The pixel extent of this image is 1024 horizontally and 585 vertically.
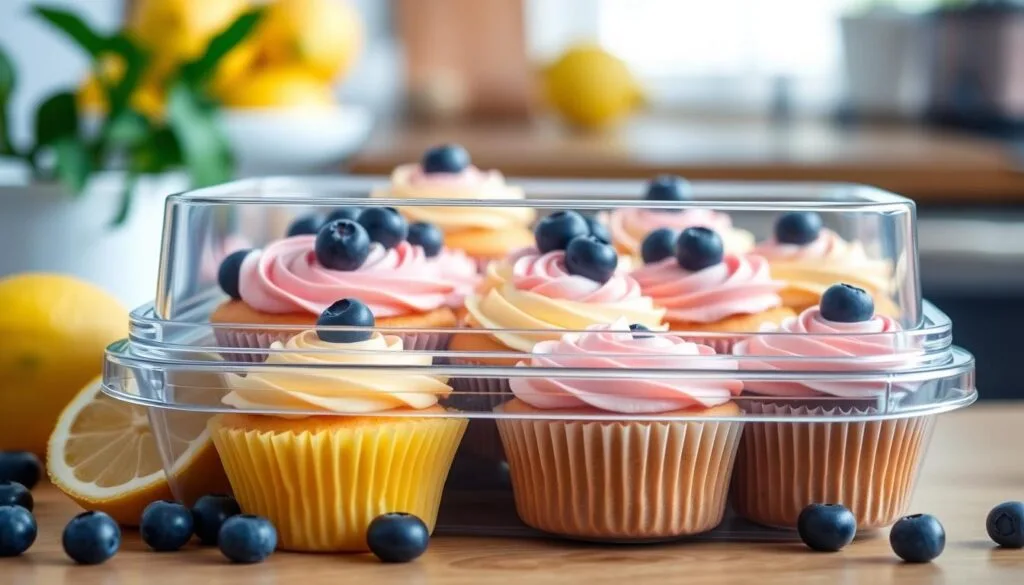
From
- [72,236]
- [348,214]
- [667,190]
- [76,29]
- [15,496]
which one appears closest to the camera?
[15,496]

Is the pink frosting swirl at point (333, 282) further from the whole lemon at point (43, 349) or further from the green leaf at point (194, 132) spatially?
the green leaf at point (194, 132)

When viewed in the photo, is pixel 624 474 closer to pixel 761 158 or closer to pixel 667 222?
pixel 667 222

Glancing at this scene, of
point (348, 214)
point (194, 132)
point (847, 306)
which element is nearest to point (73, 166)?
point (194, 132)

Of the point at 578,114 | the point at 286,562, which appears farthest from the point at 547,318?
the point at 578,114

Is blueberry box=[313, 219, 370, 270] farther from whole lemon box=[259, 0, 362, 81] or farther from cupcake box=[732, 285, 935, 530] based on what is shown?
whole lemon box=[259, 0, 362, 81]

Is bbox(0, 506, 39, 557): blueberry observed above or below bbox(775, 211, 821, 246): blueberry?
below

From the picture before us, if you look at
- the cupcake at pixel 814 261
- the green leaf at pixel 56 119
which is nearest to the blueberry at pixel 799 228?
the cupcake at pixel 814 261

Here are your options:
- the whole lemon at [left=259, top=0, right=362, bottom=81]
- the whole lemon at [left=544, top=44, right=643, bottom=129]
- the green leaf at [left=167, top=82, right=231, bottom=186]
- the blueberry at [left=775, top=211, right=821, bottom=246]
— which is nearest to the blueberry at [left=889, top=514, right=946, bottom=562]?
the blueberry at [left=775, top=211, right=821, bottom=246]

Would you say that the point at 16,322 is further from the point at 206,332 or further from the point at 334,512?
the point at 334,512
